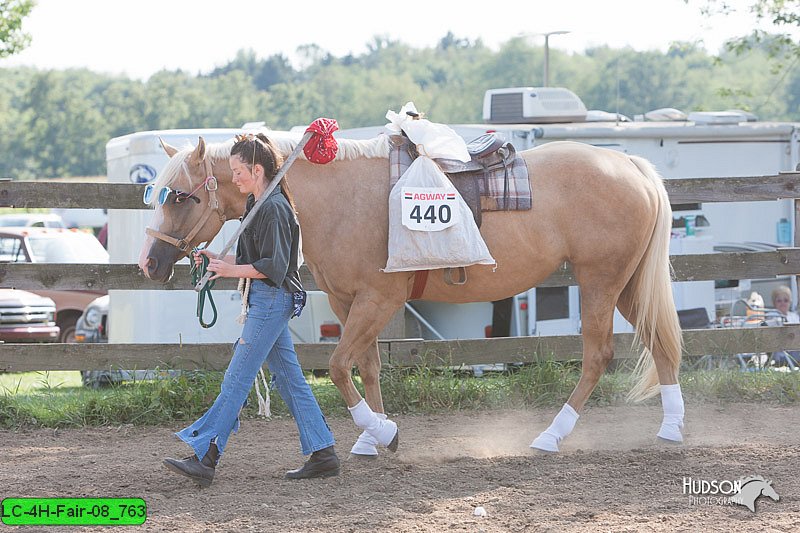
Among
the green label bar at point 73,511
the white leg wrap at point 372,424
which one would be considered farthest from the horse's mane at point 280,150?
the green label bar at point 73,511

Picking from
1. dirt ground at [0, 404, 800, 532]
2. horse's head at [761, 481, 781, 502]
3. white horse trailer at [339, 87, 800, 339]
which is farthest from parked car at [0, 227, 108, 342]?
horse's head at [761, 481, 781, 502]

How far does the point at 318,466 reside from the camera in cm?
496

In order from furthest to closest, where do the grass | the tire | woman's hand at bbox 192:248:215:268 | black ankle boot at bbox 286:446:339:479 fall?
1. the tire
2. the grass
3. black ankle boot at bbox 286:446:339:479
4. woman's hand at bbox 192:248:215:268

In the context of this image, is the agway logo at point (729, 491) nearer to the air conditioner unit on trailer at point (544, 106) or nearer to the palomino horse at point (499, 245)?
the palomino horse at point (499, 245)

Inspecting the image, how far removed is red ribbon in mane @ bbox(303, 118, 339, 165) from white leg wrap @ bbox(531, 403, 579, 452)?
208cm

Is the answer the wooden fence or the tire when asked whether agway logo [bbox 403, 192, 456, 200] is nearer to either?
the wooden fence

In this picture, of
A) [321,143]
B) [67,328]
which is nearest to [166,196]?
[321,143]

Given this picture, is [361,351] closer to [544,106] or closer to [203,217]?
[203,217]

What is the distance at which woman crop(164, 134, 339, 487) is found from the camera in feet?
15.2

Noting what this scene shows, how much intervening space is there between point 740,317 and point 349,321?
18.5ft

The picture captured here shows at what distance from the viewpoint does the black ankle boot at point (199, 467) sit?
15.2 ft

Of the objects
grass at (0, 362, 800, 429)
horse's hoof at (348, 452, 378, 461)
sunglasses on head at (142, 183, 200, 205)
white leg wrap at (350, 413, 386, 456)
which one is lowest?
grass at (0, 362, 800, 429)

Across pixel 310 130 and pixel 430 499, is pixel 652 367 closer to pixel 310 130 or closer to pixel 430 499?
pixel 430 499

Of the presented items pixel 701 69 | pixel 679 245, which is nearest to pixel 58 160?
pixel 701 69
